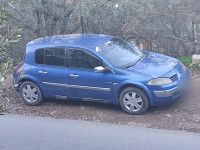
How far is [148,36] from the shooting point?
12062 mm

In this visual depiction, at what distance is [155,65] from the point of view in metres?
8.00

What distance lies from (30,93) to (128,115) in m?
2.47

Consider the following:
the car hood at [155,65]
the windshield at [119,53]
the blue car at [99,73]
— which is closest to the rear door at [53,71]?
the blue car at [99,73]

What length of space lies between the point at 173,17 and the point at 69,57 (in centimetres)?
583

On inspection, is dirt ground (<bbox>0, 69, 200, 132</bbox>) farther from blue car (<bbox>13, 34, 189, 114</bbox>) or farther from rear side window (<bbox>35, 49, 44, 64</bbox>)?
rear side window (<bbox>35, 49, 44, 64</bbox>)

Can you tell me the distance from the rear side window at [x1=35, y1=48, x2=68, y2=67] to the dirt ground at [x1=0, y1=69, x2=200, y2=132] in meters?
0.94

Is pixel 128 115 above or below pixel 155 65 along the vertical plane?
below

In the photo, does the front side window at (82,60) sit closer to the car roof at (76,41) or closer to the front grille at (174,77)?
the car roof at (76,41)

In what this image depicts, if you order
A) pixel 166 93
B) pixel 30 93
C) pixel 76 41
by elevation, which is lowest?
pixel 30 93

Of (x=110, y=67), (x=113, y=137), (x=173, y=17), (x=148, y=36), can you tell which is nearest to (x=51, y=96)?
(x=110, y=67)

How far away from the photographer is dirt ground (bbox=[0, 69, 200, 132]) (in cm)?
718

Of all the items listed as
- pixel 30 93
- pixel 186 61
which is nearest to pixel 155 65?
pixel 30 93

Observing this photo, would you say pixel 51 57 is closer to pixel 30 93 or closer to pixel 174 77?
pixel 30 93

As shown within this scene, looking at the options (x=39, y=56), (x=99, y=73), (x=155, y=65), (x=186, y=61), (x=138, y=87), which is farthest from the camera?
(x=186, y=61)
